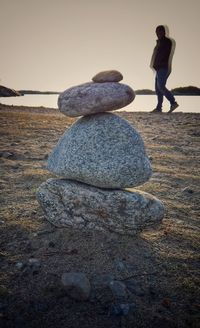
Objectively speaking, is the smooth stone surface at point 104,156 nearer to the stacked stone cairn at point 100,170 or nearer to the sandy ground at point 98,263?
the stacked stone cairn at point 100,170

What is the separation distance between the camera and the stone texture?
3922 mm

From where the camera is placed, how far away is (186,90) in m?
53.6

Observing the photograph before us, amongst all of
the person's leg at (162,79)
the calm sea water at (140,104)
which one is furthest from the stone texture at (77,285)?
the calm sea water at (140,104)

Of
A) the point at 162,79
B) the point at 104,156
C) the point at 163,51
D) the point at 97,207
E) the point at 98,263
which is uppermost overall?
the point at 163,51

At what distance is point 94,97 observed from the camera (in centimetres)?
533

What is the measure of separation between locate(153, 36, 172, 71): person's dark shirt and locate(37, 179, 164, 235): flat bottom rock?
10439 millimetres

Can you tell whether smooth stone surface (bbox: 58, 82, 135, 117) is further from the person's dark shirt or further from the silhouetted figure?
the person's dark shirt

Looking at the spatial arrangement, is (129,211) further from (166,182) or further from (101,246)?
(166,182)

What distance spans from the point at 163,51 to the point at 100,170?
421 inches

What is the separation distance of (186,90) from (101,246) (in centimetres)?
5223

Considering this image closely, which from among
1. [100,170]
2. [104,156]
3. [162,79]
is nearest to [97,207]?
[100,170]

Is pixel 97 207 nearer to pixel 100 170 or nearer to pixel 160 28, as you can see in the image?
pixel 100 170

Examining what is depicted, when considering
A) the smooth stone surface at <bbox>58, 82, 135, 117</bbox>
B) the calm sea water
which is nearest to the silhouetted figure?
the calm sea water

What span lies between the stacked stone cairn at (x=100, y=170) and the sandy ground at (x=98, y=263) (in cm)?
28
